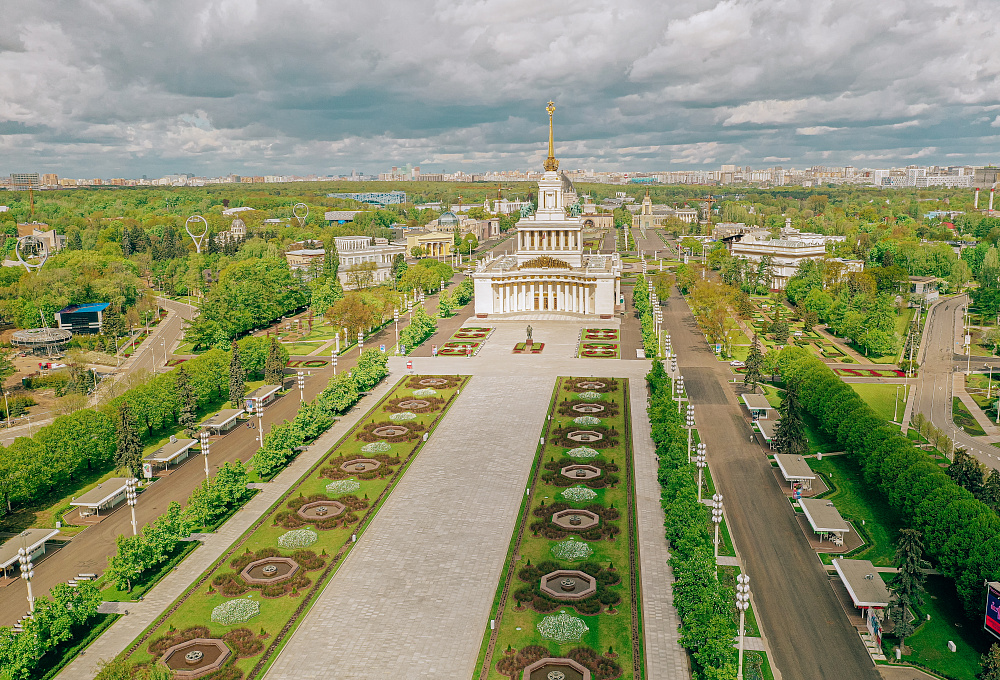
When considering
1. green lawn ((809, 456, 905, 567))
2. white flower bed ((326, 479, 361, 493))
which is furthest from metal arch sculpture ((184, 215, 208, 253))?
green lawn ((809, 456, 905, 567))

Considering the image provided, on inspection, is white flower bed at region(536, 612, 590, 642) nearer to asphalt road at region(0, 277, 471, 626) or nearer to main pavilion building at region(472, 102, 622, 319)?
asphalt road at region(0, 277, 471, 626)

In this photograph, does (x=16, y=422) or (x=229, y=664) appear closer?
(x=229, y=664)

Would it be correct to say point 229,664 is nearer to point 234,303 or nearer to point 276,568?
point 276,568

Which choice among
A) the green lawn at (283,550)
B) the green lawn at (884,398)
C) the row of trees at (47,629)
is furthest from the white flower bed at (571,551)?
the green lawn at (884,398)

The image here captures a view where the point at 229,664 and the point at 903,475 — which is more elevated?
the point at 903,475

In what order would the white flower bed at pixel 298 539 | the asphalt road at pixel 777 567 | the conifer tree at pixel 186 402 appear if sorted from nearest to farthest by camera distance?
the asphalt road at pixel 777 567 → the white flower bed at pixel 298 539 → the conifer tree at pixel 186 402

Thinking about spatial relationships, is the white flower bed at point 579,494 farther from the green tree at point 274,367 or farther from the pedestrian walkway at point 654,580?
the green tree at point 274,367

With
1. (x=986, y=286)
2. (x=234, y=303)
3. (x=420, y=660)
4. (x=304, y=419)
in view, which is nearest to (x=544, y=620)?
(x=420, y=660)
